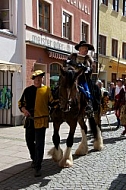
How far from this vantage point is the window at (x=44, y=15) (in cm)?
1323

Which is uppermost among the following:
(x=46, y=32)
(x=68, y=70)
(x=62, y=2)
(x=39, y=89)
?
(x=62, y=2)

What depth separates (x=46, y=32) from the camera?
527 inches

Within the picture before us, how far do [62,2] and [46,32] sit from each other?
2331 millimetres

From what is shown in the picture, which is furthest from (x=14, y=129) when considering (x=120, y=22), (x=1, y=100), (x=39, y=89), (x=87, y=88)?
(x=120, y=22)

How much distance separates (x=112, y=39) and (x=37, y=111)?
59.1ft

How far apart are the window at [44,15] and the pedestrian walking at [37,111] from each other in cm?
836

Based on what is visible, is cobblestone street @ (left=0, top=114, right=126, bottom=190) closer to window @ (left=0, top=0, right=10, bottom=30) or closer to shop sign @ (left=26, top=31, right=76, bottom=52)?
window @ (left=0, top=0, right=10, bottom=30)

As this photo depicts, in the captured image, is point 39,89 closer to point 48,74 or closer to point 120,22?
point 48,74

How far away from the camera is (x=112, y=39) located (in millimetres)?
22250

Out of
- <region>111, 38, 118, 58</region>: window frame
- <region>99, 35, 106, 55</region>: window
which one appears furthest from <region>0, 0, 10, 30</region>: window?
<region>111, 38, 118, 58</region>: window frame

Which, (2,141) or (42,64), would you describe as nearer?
(2,141)

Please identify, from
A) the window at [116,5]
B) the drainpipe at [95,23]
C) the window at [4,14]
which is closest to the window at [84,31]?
the drainpipe at [95,23]

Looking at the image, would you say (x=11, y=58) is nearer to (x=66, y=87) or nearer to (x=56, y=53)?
(x=56, y=53)

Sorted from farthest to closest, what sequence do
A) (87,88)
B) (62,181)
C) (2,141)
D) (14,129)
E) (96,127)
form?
(14,129)
(2,141)
(96,127)
(87,88)
(62,181)
